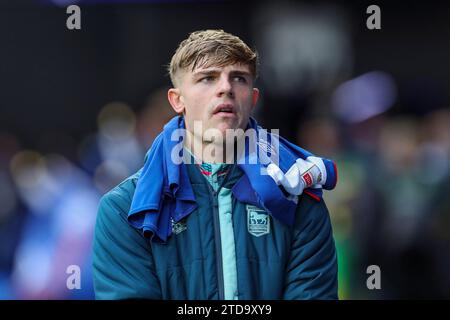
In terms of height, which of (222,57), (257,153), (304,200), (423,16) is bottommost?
(304,200)

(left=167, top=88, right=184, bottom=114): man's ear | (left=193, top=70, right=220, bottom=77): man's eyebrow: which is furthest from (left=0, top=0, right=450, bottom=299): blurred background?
(left=193, top=70, right=220, bottom=77): man's eyebrow

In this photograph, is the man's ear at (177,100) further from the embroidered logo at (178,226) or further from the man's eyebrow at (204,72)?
the embroidered logo at (178,226)

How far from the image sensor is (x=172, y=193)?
9.95 ft

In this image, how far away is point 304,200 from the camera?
315 centimetres

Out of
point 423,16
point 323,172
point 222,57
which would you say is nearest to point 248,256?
point 323,172

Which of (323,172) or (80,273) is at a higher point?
(323,172)

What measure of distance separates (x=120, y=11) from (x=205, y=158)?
1.94 metres

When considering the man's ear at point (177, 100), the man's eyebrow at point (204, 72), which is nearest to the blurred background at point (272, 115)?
the man's ear at point (177, 100)

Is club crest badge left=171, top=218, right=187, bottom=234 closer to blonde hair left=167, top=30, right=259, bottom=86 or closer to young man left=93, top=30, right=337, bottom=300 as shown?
young man left=93, top=30, right=337, bottom=300

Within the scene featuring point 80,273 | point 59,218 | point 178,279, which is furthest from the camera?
point 59,218

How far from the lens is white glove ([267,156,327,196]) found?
305cm

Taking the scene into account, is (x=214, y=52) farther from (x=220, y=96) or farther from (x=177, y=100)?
(x=177, y=100)

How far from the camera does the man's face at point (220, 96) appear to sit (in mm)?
3043
